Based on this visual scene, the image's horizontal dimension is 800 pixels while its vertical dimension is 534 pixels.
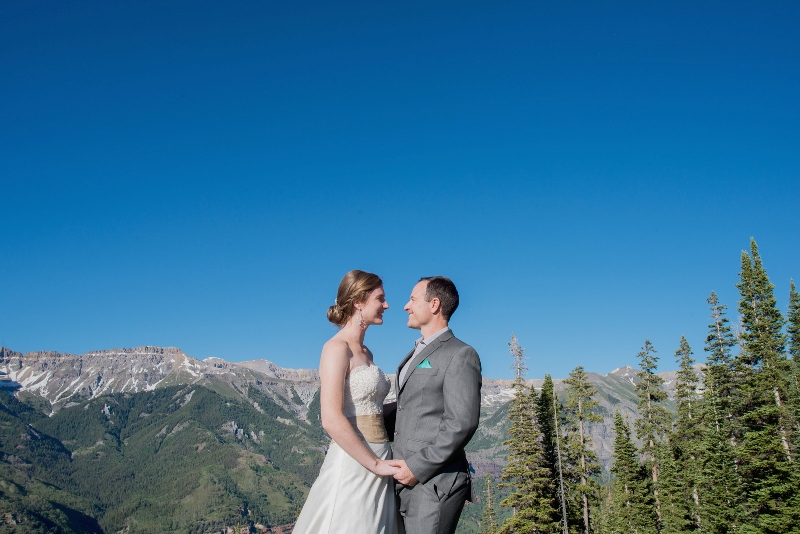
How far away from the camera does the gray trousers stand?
546 cm

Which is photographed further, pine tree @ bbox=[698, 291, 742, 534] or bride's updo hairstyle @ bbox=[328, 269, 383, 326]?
pine tree @ bbox=[698, 291, 742, 534]

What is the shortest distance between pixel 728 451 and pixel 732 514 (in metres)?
3.63

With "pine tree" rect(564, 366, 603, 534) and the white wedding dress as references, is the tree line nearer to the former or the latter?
"pine tree" rect(564, 366, 603, 534)

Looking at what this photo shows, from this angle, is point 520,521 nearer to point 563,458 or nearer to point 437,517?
point 563,458

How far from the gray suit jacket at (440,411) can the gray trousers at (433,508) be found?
0.28 ft

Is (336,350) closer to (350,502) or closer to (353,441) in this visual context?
(353,441)

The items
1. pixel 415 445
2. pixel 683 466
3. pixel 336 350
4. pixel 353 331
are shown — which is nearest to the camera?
A: pixel 415 445

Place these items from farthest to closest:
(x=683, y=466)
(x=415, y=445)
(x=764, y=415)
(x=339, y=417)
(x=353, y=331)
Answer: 1. (x=683, y=466)
2. (x=764, y=415)
3. (x=353, y=331)
4. (x=339, y=417)
5. (x=415, y=445)

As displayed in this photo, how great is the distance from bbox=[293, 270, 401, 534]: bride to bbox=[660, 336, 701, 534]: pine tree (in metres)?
40.4

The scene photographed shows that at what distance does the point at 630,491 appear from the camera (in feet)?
160

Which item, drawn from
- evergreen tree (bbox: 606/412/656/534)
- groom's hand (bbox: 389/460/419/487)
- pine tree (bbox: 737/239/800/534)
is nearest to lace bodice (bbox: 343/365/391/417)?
groom's hand (bbox: 389/460/419/487)

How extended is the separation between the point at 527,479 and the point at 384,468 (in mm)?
28372

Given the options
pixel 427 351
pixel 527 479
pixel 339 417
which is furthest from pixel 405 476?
pixel 527 479

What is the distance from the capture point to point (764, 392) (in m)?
34.4
